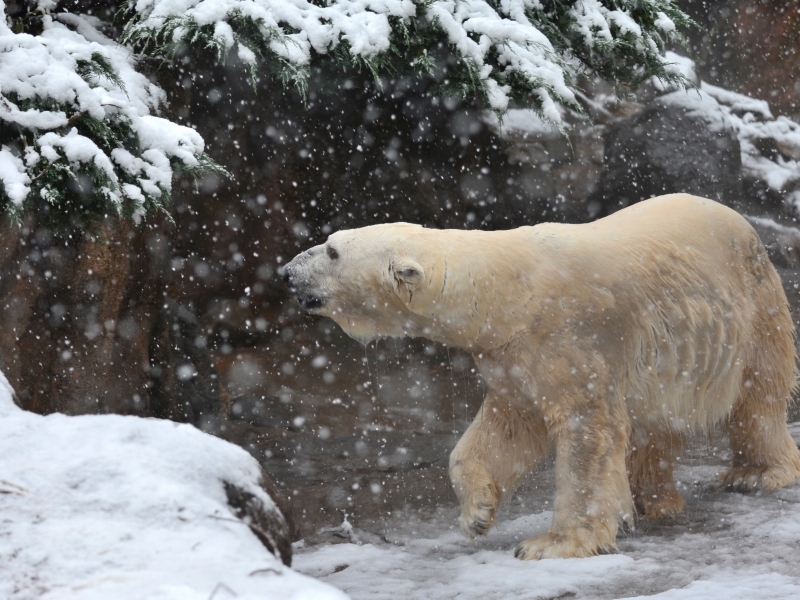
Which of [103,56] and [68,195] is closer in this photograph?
[68,195]

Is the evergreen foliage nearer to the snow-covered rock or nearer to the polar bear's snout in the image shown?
the polar bear's snout

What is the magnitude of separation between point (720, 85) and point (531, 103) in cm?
637

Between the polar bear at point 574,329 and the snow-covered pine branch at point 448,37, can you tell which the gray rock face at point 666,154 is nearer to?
the snow-covered pine branch at point 448,37

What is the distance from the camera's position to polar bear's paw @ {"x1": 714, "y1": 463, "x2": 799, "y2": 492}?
441 cm

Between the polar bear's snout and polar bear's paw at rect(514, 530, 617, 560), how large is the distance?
1.35 metres

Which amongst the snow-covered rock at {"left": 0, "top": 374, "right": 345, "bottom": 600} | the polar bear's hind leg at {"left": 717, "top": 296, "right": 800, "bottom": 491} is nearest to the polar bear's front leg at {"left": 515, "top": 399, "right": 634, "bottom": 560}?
the polar bear's hind leg at {"left": 717, "top": 296, "right": 800, "bottom": 491}

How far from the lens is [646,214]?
4.25 m

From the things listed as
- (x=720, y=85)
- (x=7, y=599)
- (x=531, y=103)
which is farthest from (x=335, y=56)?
(x=720, y=85)

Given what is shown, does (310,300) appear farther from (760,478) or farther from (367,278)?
(760,478)

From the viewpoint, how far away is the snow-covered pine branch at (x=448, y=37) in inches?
189

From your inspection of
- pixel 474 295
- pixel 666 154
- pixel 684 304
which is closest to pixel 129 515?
pixel 474 295

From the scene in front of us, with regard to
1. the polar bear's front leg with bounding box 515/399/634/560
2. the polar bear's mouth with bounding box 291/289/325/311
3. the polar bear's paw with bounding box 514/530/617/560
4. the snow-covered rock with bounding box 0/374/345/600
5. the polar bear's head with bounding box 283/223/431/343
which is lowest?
the polar bear's paw with bounding box 514/530/617/560

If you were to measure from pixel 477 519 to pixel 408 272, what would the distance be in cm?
112

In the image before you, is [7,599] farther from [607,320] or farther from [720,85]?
[720,85]
